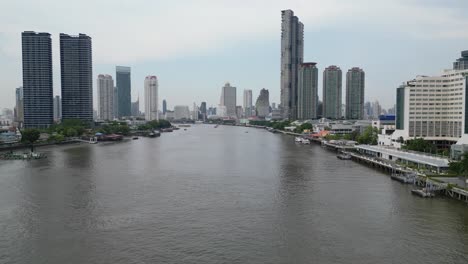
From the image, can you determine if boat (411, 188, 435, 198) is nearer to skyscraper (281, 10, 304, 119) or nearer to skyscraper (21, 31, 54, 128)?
skyscraper (21, 31, 54, 128)

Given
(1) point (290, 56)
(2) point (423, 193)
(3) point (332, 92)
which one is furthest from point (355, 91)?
(2) point (423, 193)

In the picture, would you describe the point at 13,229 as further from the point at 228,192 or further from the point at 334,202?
the point at 334,202

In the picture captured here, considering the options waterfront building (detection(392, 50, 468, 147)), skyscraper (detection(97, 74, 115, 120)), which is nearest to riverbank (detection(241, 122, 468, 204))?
waterfront building (detection(392, 50, 468, 147))

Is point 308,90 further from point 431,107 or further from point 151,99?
point 151,99

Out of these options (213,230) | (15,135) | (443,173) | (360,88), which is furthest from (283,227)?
(360,88)

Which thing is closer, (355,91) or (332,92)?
(355,91)

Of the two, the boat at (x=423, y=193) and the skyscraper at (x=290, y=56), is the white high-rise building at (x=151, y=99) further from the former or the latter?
the boat at (x=423, y=193)

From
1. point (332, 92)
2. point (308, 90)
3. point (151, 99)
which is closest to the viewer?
point (308, 90)

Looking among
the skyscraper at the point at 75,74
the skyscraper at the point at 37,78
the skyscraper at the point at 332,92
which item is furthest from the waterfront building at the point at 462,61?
the skyscraper at the point at 37,78
